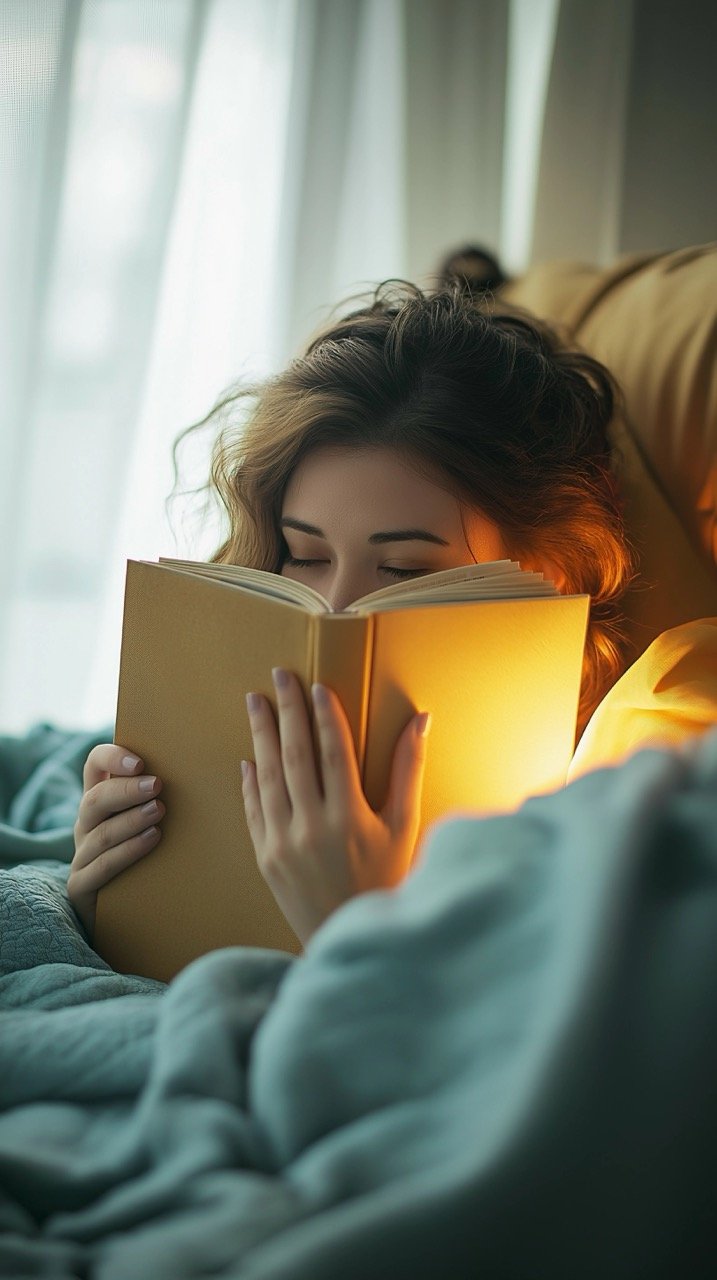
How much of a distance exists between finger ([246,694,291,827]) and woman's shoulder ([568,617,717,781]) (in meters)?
0.28

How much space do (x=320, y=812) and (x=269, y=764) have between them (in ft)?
0.17

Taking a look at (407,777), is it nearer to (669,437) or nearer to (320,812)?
(320,812)

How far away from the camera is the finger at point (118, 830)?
0.80 metres

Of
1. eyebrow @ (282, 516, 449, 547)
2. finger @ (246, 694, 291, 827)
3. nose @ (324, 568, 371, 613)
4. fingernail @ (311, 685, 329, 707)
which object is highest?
eyebrow @ (282, 516, 449, 547)

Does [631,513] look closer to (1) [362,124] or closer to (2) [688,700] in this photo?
(2) [688,700]

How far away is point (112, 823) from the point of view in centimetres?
82

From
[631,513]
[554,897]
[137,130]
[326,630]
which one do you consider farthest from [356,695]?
[137,130]

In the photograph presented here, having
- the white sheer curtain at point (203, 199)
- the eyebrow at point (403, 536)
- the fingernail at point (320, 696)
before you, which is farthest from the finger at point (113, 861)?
the white sheer curtain at point (203, 199)

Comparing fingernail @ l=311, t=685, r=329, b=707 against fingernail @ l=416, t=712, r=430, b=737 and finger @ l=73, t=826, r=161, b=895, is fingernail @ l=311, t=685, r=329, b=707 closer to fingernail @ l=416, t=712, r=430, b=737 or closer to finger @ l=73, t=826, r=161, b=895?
fingernail @ l=416, t=712, r=430, b=737

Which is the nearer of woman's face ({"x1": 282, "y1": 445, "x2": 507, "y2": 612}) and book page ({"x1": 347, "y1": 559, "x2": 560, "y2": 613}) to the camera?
book page ({"x1": 347, "y1": 559, "x2": 560, "y2": 613})

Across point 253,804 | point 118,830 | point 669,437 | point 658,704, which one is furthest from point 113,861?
point 669,437

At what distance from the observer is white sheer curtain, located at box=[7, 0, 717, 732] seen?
1513 millimetres

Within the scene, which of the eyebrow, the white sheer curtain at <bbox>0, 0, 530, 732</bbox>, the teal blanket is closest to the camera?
the teal blanket

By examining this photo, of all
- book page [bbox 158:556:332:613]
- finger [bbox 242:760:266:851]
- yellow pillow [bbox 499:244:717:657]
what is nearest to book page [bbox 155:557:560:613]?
book page [bbox 158:556:332:613]
